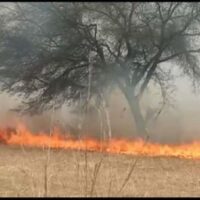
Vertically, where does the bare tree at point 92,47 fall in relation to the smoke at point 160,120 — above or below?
above

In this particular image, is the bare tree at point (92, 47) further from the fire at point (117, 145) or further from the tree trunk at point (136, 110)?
the fire at point (117, 145)

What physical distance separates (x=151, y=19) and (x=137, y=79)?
2.61 metres

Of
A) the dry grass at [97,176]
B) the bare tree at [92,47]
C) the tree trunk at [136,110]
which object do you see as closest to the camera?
the dry grass at [97,176]

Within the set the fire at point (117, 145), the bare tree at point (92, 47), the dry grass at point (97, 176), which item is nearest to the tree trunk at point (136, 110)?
the bare tree at point (92, 47)

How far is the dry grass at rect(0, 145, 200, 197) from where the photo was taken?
30.4 feet

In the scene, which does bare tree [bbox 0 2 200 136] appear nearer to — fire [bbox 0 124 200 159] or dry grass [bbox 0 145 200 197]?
fire [bbox 0 124 200 159]

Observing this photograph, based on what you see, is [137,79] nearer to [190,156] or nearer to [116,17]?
[116,17]

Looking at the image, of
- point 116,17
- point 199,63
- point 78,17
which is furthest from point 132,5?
point 199,63

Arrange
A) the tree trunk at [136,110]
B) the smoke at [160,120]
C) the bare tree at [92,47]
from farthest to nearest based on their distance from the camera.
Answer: the smoke at [160,120]
the tree trunk at [136,110]
the bare tree at [92,47]

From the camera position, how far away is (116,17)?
2019cm

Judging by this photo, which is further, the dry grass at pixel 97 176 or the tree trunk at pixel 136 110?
the tree trunk at pixel 136 110

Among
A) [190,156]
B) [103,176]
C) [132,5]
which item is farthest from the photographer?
[132,5]

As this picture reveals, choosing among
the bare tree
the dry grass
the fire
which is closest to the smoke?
the fire

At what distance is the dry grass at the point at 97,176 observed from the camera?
9258mm
